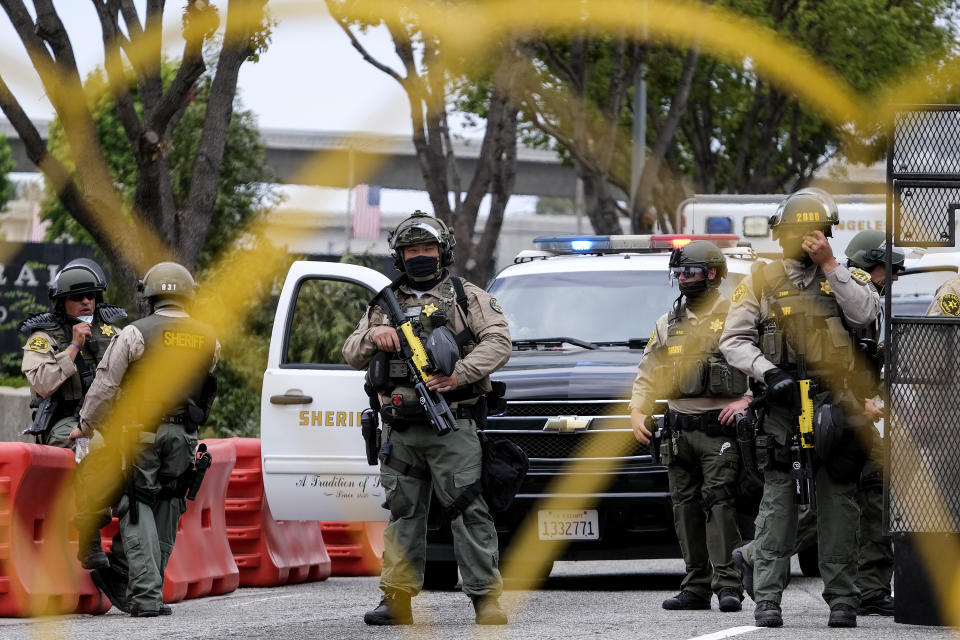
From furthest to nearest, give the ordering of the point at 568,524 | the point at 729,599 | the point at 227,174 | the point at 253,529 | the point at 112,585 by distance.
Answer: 1. the point at 227,174
2. the point at 253,529
3. the point at 568,524
4. the point at 112,585
5. the point at 729,599

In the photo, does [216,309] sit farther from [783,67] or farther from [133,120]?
[783,67]

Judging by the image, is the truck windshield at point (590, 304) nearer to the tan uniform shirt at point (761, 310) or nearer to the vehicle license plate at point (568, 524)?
the vehicle license plate at point (568, 524)

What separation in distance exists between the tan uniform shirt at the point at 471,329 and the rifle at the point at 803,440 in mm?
1423

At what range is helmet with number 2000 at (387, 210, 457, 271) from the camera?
31.1ft

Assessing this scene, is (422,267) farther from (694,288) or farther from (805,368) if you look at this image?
(805,368)

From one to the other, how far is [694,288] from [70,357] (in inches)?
135

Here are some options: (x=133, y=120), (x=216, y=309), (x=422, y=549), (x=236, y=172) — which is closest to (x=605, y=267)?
(x=422, y=549)

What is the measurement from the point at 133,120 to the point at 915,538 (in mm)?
7871

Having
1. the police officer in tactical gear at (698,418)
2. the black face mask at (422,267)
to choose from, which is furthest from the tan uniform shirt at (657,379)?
the black face mask at (422,267)

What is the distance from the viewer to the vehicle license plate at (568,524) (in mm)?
11078

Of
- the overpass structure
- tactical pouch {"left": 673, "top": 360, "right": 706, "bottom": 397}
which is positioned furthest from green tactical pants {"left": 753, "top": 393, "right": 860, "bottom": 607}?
A: the overpass structure

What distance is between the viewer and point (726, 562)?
32.7 feet

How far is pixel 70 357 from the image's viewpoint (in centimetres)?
1055

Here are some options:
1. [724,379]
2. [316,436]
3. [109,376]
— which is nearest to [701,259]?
[724,379]
